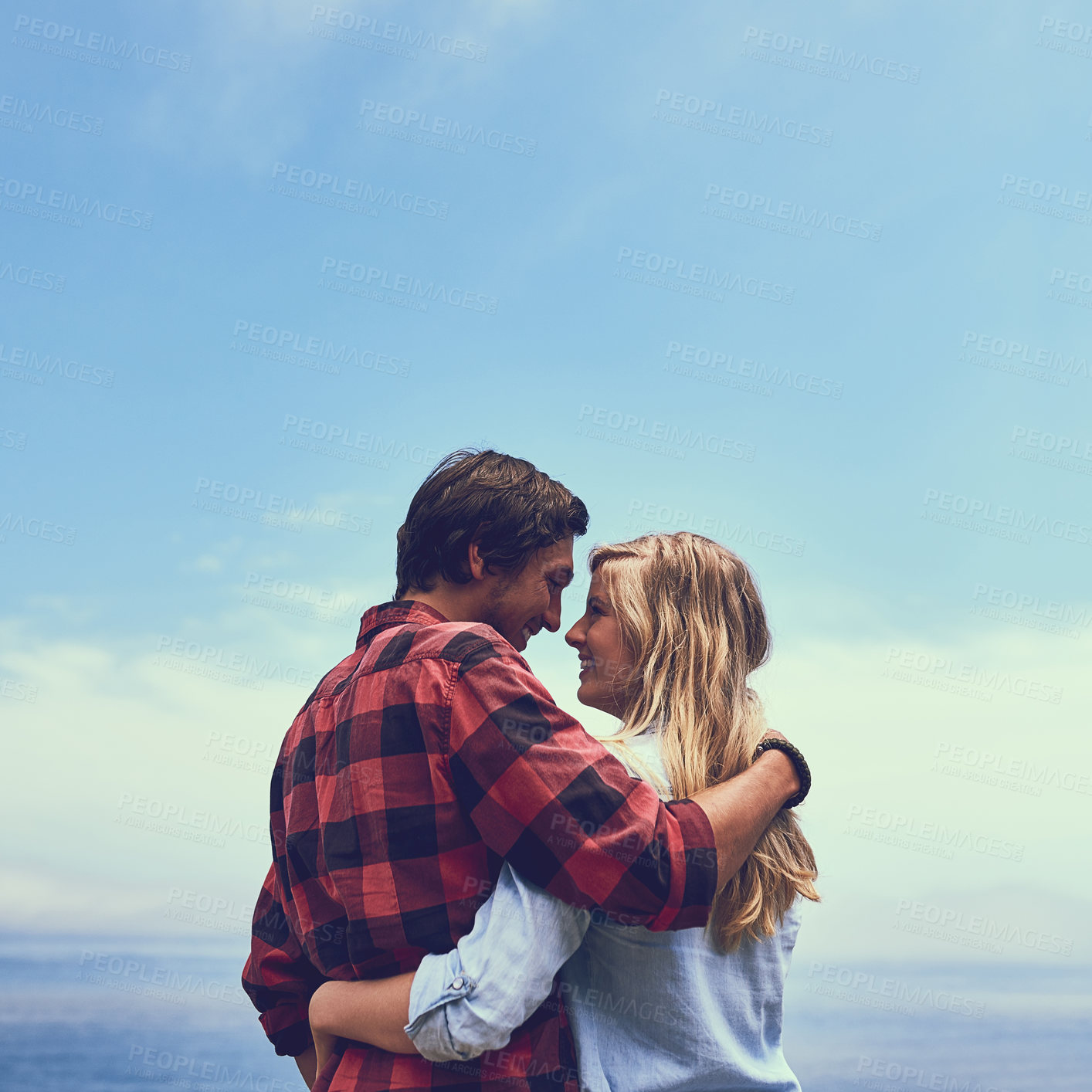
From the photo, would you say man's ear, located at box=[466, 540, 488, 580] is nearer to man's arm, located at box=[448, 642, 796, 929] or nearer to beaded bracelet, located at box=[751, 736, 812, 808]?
man's arm, located at box=[448, 642, 796, 929]

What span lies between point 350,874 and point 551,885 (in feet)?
1.37

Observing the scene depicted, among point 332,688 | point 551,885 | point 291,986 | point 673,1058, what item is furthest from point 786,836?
point 291,986

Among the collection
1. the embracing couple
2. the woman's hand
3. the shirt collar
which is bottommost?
the woman's hand

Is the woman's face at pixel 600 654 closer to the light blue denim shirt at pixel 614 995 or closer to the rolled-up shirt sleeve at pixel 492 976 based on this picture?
the light blue denim shirt at pixel 614 995

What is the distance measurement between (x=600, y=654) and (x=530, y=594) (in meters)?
0.32

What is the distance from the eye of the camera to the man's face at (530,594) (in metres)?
2.46

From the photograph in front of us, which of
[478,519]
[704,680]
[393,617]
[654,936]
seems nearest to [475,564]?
[478,519]

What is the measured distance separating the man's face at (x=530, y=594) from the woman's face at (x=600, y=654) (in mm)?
138

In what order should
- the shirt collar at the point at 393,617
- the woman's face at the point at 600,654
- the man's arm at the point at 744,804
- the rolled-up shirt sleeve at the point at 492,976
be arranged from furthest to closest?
the woman's face at the point at 600,654
the shirt collar at the point at 393,617
the man's arm at the point at 744,804
the rolled-up shirt sleeve at the point at 492,976

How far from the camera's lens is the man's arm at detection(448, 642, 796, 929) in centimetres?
173

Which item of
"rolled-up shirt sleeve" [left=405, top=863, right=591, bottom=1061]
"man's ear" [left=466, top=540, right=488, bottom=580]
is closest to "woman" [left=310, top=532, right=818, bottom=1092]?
"rolled-up shirt sleeve" [left=405, top=863, right=591, bottom=1061]

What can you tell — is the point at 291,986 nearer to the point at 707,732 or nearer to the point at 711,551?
the point at 707,732

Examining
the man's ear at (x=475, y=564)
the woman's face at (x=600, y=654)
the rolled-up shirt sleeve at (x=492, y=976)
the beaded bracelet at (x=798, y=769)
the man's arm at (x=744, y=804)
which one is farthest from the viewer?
the woman's face at (x=600, y=654)

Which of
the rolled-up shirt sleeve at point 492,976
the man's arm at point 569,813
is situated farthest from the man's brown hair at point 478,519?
the rolled-up shirt sleeve at point 492,976
